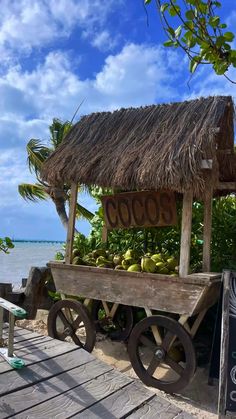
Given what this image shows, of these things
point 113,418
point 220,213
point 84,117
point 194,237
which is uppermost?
point 84,117

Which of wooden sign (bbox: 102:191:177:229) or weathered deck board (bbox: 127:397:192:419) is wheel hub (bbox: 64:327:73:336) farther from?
weathered deck board (bbox: 127:397:192:419)

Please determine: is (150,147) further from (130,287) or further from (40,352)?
(40,352)

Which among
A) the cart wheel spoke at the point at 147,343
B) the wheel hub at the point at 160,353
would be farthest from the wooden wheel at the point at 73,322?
the wheel hub at the point at 160,353

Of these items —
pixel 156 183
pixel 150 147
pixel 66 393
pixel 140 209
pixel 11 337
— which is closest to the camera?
pixel 66 393

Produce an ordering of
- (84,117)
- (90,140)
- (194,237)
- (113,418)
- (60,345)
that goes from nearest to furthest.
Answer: (113,418), (60,345), (90,140), (84,117), (194,237)

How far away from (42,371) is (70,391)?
1.09 ft

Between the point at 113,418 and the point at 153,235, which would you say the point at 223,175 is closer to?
the point at 153,235

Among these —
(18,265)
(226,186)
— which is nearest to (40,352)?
(226,186)

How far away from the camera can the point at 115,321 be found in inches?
230

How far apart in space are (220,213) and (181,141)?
226 cm

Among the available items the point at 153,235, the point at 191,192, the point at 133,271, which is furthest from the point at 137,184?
the point at 153,235

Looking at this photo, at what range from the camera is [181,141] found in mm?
4367

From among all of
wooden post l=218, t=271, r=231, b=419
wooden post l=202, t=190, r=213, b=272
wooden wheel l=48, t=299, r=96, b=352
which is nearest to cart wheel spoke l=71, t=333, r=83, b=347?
wooden wheel l=48, t=299, r=96, b=352

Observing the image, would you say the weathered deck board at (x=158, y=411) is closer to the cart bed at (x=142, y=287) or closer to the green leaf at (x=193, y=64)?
the cart bed at (x=142, y=287)
